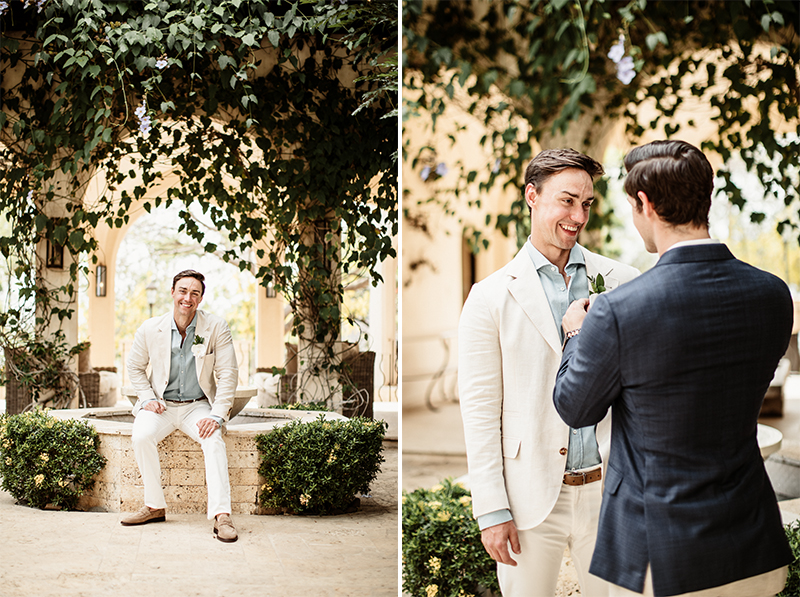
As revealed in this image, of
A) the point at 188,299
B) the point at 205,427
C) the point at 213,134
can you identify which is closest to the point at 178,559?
the point at 205,427

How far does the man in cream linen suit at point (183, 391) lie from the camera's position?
8.14 ft

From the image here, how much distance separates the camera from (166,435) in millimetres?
2482

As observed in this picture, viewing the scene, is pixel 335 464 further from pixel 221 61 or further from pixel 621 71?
pixel 621 71

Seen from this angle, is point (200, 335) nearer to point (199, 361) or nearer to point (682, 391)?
point (199, 361)

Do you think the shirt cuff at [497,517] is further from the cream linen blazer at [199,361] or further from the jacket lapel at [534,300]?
the cream linen blazer at [199,361]

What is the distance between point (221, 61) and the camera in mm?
2664

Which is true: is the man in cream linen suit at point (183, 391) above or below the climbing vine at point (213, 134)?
below

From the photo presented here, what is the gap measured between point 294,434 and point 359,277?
66 centimetres

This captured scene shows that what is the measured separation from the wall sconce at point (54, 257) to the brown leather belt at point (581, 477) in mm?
2019

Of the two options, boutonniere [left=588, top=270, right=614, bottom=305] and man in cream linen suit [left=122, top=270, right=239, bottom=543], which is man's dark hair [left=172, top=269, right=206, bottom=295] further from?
boutonniere [left=588, top=270, right=614, bottom=305]

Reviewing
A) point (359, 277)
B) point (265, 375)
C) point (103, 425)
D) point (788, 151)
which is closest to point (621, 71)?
point (788, 151)

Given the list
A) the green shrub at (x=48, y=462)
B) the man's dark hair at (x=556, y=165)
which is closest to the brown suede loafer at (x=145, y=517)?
the green shrub at (x=48, y=462)

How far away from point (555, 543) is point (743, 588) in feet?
1.36

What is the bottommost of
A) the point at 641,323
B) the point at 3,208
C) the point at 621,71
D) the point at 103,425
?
the point at 103,425
